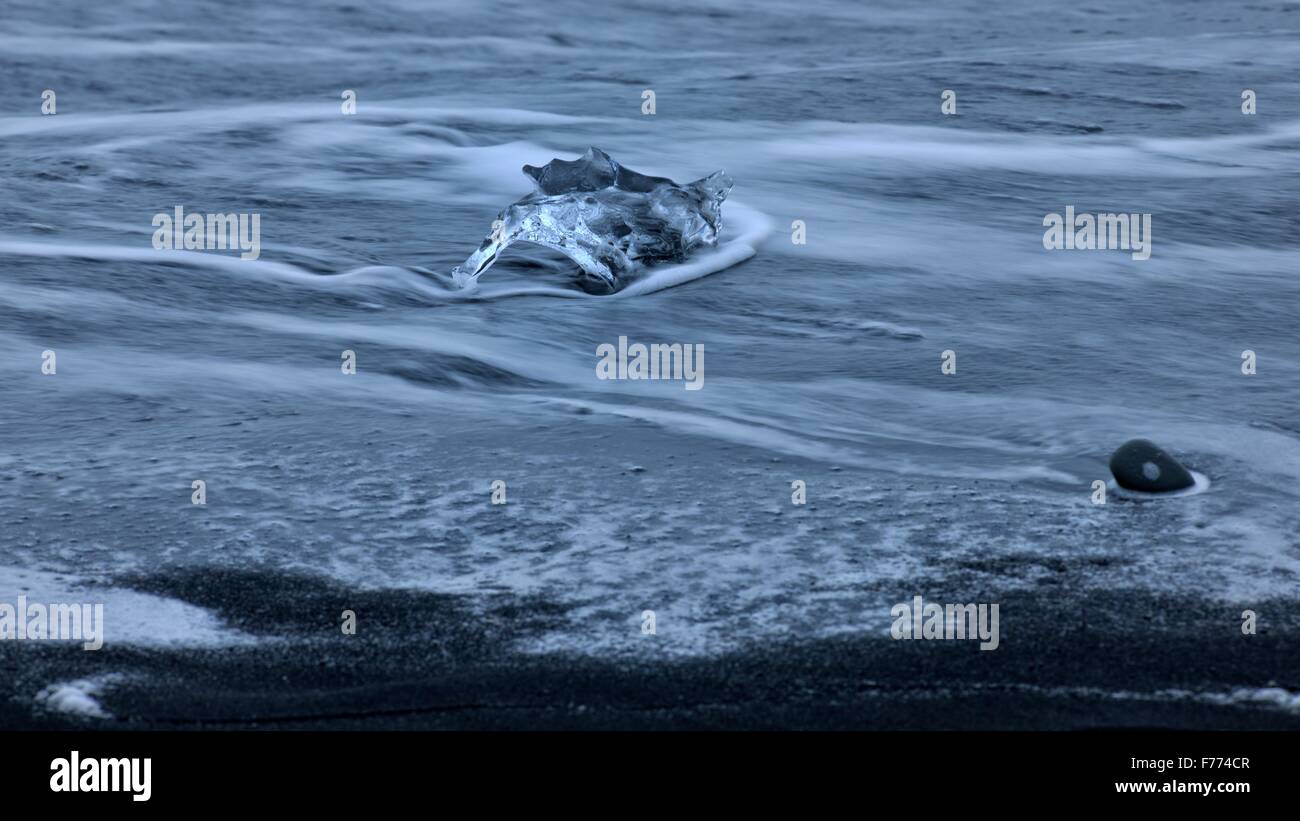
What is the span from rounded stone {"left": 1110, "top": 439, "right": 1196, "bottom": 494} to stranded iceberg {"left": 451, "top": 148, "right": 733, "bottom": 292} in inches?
89.0

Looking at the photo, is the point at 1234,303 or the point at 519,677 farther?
the point at 1234,303

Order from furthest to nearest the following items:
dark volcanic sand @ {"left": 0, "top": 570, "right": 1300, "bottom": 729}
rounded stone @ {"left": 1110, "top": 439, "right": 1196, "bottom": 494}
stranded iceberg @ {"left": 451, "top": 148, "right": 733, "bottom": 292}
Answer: stranded iceberg @ {"left": 451, "top": 148, "right": 733, "bottom": 292} < rounded stone @ {"left": 1110, "top": 439, "right": 1196, "bottom": 494} < dark volcanic sand @ {"left": 0, "top": 570, "right": 1300, "bottom": 729}

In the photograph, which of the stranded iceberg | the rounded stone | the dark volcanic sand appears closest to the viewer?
the dark volcanic sand

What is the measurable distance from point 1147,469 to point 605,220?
266 centimetres

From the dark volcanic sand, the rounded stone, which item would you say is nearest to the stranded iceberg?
the rounded stone

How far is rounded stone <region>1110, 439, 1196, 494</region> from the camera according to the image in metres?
3.25

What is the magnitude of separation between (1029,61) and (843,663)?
311 inches

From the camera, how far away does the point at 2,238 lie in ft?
18.0

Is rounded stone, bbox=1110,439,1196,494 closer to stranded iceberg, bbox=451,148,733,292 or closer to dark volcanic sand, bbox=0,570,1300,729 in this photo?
dark volcanic sand, bbox=0,570,1300,729

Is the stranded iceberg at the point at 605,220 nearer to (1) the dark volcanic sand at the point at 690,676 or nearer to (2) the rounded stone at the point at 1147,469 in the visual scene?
(2) the rounded stone at the point at 1147,469

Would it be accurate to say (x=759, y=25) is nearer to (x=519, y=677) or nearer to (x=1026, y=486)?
(x=1026, y=486)

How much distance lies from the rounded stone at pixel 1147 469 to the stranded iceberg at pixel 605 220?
7.41 ft

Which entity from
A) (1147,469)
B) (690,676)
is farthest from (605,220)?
(690,676)

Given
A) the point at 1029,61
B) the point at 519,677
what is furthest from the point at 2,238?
the point at 1029,61
